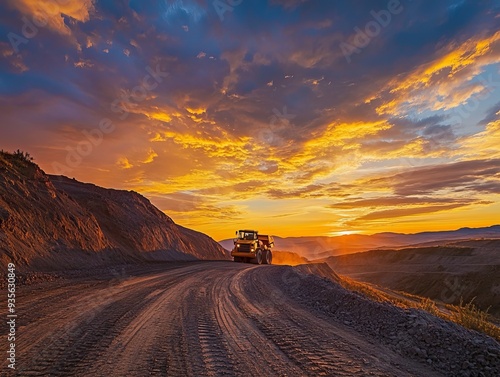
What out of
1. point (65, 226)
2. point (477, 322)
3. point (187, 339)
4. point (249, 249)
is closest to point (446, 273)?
point (249, 249)

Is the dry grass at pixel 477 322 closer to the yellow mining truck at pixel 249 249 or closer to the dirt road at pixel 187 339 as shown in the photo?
the dirt road at pixel 187 339

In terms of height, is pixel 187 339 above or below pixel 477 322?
above

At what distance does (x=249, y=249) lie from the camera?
3134 cm

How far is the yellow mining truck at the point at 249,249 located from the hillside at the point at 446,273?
73.0ft

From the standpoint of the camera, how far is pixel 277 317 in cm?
841

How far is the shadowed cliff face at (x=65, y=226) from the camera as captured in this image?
55.3ft

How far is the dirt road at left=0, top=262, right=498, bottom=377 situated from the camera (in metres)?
4.99

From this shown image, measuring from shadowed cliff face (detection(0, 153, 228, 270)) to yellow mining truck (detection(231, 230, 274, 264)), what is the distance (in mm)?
8235

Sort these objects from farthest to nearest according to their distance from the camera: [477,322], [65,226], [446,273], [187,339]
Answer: [446,273]
[65,226]
[477,322]
[187,339]

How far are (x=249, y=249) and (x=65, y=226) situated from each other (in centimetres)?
1610

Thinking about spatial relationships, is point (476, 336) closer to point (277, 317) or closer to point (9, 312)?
point (277, 317)

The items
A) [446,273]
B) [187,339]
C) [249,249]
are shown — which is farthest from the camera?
[446,273]

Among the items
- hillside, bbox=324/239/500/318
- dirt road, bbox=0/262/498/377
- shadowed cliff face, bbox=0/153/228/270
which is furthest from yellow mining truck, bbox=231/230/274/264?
hillside, bbox=324/239/500/318

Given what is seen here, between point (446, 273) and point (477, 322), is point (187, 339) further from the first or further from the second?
point (446, 273)
